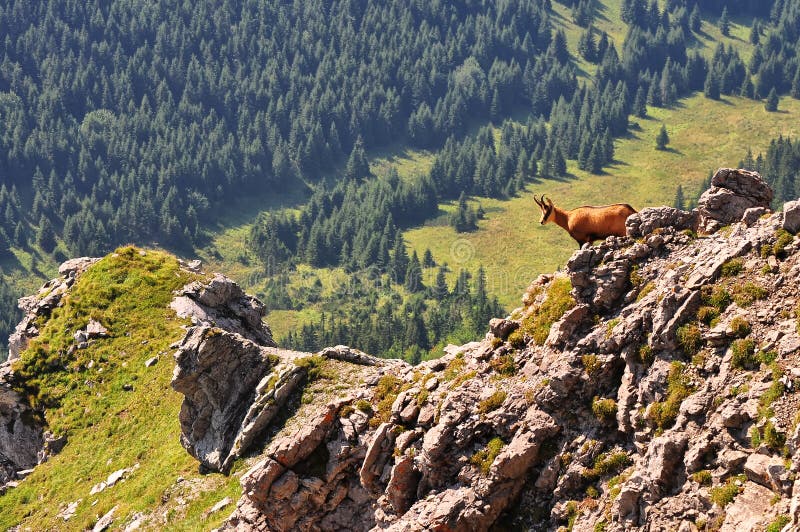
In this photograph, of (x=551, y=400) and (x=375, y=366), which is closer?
(x=551, y=400)

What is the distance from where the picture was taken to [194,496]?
48.2 metres

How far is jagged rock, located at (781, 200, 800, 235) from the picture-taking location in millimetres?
30328

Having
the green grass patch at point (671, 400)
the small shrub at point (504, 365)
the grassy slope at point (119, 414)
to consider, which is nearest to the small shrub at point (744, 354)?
the green grass patch at point (671, 400)

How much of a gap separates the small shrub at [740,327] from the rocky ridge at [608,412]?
6 cm

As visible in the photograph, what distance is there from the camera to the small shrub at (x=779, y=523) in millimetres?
24469

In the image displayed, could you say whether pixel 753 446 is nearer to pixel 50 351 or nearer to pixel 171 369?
pixel 171 369

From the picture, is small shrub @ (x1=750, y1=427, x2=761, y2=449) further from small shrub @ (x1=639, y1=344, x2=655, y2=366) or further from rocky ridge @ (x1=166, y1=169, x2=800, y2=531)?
small shrub @ (x1=639, y1=344, x2=655, y2=366)

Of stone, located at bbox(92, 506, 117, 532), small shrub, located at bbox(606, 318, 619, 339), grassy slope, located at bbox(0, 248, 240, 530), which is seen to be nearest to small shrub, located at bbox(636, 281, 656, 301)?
small shrub, located at bbox(606, 318, 619, 339)

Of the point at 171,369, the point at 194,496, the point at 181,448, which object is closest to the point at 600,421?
the point at 194,496

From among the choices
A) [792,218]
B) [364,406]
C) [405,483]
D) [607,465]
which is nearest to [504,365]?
[405,483]

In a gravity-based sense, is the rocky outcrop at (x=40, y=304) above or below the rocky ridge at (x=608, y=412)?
below

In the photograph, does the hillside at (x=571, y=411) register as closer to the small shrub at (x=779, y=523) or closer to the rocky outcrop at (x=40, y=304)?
the small shrub at (x=779, y=523)

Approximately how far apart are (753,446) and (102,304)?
55782 millimetres

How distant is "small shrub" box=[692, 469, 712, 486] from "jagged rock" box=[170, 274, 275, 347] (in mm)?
43687
